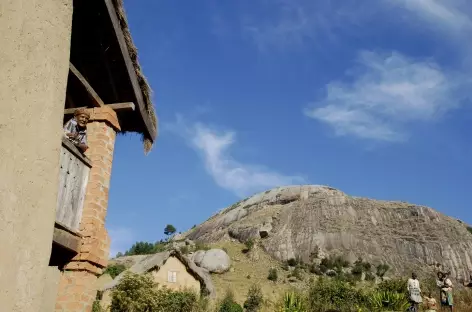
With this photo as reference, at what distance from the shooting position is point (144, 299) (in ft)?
77.9

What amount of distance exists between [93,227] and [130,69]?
7.61ft

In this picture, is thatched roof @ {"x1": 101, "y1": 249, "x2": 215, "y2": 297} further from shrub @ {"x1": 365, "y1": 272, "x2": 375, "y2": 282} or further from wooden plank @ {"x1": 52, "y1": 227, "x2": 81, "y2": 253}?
wooden plank @ {"x1": 52, "y1": 227, "x2": 81, "y2": 253}

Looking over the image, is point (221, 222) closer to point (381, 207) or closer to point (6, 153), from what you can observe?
point (381, 207)

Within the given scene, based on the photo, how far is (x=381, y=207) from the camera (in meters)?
58.4

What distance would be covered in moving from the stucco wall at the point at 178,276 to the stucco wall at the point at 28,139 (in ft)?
95.6

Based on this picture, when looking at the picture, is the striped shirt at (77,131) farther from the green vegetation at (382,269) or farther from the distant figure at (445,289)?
the green vegetation at (382,269)

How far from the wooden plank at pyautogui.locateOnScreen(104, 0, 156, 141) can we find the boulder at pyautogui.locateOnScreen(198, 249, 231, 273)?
1362 inches

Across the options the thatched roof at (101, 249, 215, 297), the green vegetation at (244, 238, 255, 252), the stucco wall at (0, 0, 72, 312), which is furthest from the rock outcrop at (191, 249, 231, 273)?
the stucco wall at (0, 0, 72, 312)

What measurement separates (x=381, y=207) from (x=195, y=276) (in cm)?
3288

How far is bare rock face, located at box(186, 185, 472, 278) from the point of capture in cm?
4900

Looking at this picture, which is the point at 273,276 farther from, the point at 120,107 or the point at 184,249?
the point at 120,107

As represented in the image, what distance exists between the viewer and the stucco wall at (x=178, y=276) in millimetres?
31578

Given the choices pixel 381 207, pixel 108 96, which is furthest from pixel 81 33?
pixel 381 207

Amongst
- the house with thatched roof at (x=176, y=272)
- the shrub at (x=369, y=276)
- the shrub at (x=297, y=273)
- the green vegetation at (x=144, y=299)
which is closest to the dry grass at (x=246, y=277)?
the shrub at (x=297, y=273)
